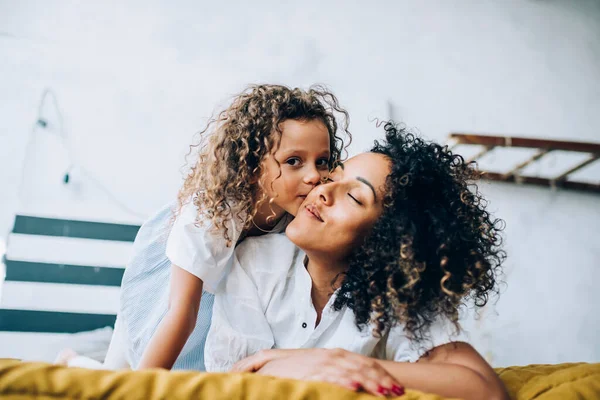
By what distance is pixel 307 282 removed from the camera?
113 cm

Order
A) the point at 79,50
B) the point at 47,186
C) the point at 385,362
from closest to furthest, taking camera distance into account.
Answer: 1. the point at 385,362
2. the point at 47,186
3. the point at 79,50

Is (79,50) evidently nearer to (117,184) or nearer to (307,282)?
(117,184)

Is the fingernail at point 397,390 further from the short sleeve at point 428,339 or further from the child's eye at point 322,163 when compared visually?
the child's eye at point 322,163

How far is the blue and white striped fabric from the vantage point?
1259 millimetres

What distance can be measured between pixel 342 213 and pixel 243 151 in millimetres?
386

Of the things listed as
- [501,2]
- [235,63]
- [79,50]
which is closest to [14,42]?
[79,50]

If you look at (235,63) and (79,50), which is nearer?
(79,50)

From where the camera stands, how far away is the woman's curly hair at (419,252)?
0.92 meters

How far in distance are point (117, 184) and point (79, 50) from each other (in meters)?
0.71

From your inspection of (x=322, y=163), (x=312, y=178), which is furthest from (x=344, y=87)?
(x=312, y=178)

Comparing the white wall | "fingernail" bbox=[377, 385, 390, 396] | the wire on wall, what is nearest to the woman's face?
"fingernail" bbox=[377, 385, 390, 396]

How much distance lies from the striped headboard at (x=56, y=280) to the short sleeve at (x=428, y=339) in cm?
161

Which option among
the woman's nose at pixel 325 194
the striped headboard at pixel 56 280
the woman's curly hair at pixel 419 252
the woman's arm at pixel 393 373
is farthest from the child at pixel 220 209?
the striped headboard at pixel 56 280

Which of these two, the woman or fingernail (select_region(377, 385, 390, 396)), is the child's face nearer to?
the woman
